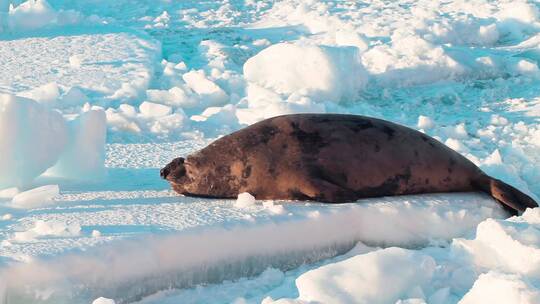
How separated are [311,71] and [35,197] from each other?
2903mm

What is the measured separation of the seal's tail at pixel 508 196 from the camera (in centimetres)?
330

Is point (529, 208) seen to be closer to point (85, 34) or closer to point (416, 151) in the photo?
point (416, 151)

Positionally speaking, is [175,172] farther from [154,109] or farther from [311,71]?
[311,71]

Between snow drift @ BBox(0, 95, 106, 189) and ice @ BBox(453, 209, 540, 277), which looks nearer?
ice @ BBox(453, 209, 540, 277)

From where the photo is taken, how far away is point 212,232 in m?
2.72

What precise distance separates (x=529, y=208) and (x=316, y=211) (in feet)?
2.50

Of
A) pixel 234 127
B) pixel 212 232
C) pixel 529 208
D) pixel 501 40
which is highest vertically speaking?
pixel 212 232

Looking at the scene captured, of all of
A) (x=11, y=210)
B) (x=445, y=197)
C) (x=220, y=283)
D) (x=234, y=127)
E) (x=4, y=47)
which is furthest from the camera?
(x=4, y=47)

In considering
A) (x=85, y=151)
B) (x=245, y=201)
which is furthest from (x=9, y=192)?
(x=245, y=201)

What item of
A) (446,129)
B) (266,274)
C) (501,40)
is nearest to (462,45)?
Result: (501,40)

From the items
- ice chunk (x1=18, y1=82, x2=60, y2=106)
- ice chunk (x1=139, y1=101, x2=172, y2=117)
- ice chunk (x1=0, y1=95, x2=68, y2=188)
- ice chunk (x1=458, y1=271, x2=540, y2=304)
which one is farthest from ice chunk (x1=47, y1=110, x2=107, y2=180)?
ice chunk (x1=458, y1=271, x2=540, y2=304)

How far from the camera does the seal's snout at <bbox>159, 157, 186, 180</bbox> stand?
3332 mm

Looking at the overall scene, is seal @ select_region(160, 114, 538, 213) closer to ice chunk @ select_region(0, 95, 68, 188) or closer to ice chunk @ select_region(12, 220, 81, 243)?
ice chunk @ select_region(0, 95, 68, 188)

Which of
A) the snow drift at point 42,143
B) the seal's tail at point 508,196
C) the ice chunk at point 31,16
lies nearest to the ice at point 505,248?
the seal's tail at point 508,196
